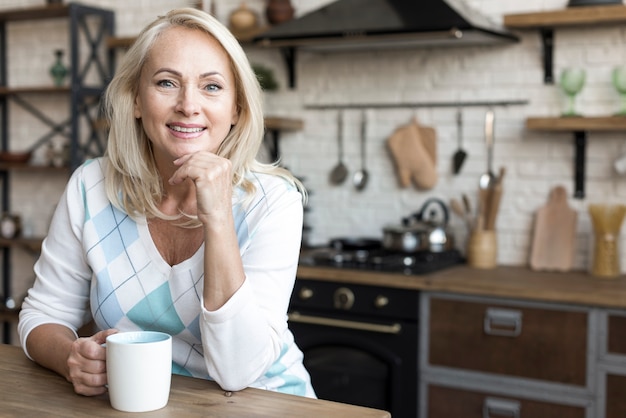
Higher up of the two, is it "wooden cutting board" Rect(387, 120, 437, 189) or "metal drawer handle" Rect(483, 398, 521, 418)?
"wooden cutting board" Rect(387, 120, 437, 189)

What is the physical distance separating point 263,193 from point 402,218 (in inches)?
90.1

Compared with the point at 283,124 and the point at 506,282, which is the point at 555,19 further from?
the point at 283,124

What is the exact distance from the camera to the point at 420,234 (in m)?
3.64

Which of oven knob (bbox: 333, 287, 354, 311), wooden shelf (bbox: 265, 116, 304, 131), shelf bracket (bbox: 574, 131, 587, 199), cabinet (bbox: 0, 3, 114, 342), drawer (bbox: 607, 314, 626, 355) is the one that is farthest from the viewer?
cabinet (bbox: 0, 3, 114, 342)

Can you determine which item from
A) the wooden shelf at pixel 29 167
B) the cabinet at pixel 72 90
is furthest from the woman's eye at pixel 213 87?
the wooden shelf at pixel 29 167

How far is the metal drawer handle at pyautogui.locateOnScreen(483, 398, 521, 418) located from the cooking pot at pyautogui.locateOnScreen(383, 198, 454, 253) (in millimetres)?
748

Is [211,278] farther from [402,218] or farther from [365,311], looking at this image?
[402,218]

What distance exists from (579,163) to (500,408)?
1121mm

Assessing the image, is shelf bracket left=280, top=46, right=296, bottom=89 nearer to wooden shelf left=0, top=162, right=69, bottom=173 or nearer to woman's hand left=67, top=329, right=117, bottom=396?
wooden shelf left=0, top=162, right=69, bottom=173

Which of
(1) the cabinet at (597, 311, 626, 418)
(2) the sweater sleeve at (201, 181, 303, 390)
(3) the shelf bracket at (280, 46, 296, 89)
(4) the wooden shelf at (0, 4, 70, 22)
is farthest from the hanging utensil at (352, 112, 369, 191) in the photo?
(2) the sweater sleeve at (201, 181, 303, 390)

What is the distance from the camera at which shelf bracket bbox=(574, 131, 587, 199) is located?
11.7 feet

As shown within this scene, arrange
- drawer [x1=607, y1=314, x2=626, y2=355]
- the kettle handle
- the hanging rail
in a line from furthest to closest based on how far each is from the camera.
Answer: the kettle handle
the hanging rail
drawer [x1=607, y1=314, x2=626, y2=355]

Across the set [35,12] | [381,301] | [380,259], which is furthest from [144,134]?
[35,12]

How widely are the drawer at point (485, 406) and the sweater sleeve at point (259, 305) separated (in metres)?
1.63
